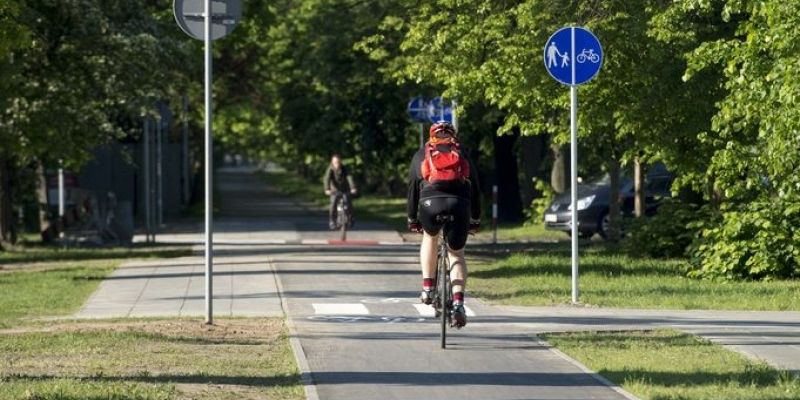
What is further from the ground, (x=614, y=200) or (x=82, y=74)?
(x=82, y=74)

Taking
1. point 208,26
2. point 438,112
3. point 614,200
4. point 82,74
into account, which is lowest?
point 614,200

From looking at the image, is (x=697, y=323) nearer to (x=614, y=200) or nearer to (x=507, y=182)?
(x=614, y=200)

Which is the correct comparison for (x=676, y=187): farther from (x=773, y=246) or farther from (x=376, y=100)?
(x=376, y=100)

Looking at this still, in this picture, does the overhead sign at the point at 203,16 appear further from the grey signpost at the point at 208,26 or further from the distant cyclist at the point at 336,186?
the distant cyclist at the point at 336,186

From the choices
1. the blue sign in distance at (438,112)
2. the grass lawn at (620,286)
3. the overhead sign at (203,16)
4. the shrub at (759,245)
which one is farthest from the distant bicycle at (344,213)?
the overhead sign at (203,16)

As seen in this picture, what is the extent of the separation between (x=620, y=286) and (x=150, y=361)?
8.10m

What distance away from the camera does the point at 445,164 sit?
12625 mm

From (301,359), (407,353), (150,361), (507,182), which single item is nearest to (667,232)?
(407,353)

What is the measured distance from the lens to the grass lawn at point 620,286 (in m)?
16.7

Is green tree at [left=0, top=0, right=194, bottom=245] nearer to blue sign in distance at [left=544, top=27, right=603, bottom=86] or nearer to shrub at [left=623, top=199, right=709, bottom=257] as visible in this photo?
shrub at [left=623, top=199, right=709, bottom=257]

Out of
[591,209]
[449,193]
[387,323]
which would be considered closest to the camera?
[449,193]

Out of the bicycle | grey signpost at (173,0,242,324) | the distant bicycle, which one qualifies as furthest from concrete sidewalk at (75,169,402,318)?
the bicycle

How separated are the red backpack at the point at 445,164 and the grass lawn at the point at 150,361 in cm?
180

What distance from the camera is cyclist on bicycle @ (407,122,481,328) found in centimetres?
1263
